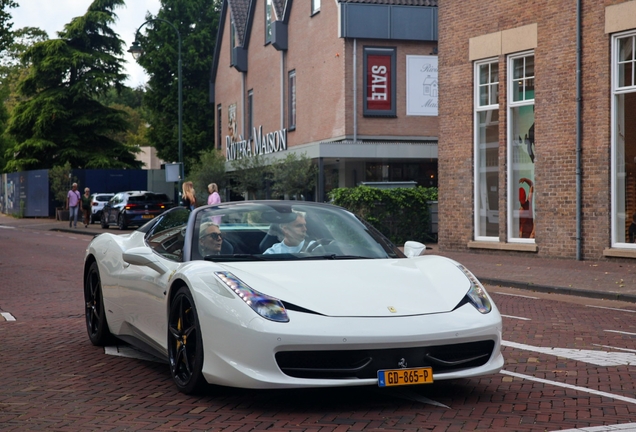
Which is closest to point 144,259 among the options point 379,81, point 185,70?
point 379,81

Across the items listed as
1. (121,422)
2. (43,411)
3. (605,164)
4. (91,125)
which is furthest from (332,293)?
(91,125)

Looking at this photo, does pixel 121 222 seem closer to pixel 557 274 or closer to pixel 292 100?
pixel 292 100

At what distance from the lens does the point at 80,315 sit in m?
10.6

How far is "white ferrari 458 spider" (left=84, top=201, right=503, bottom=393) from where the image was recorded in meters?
5.19

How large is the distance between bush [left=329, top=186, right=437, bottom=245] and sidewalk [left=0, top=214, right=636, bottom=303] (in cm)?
461

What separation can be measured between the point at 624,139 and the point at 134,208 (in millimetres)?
22857

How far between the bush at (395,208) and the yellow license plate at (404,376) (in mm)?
19597

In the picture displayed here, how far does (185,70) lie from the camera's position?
6094 cm

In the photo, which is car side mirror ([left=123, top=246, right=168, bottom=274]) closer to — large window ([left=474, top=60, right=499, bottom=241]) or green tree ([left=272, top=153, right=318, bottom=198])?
large window ([left=474, top=60, right=499, bottom=241])

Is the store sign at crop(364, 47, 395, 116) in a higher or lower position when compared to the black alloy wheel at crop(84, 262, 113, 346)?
higher

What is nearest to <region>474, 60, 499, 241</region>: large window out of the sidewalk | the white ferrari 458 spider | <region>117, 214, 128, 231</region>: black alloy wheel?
the sidewalk

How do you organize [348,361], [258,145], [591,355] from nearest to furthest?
[348,361] → [591,355] → [258,145]

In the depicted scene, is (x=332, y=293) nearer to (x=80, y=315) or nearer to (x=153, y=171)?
(x=80, y=315)

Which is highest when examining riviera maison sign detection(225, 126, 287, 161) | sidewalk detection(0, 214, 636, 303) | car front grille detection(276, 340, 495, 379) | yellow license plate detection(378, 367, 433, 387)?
riviera maison sign detection(225, 126, 287, 161)
